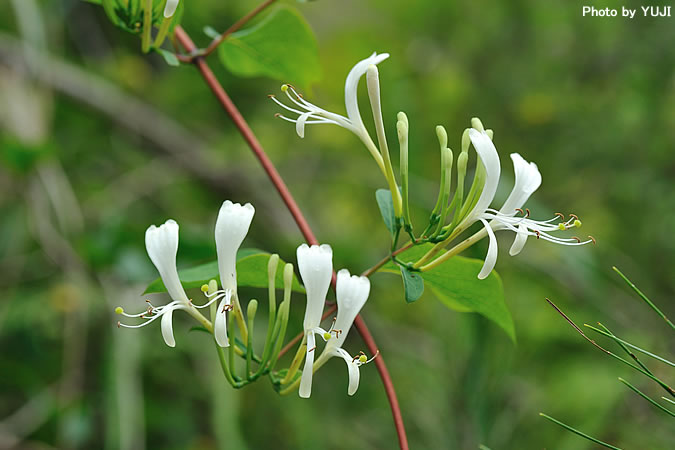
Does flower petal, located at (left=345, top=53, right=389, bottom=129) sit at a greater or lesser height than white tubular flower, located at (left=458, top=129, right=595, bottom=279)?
greater

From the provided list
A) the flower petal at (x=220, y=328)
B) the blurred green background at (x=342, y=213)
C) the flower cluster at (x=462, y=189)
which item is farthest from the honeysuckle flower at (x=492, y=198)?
the blurred green background at (x=342, y=213)

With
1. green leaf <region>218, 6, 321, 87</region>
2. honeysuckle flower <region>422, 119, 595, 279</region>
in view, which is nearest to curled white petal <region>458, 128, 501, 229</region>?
honeysuckle flower <region>422, 119, 595, 279</region>

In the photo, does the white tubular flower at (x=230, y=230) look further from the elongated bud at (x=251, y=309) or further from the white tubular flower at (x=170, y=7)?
the white tubular flower at (x=170, y=7)

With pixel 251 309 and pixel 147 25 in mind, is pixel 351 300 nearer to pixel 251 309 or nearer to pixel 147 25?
pixel 251 309

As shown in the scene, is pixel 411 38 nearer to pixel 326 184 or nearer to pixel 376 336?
pixel 326 184

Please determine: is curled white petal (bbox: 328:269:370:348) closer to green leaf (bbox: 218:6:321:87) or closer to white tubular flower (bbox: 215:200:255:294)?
white tubular flower (bbox: 215:200:255:294)

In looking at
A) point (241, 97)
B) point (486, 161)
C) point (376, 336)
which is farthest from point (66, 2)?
point (486, 161)
